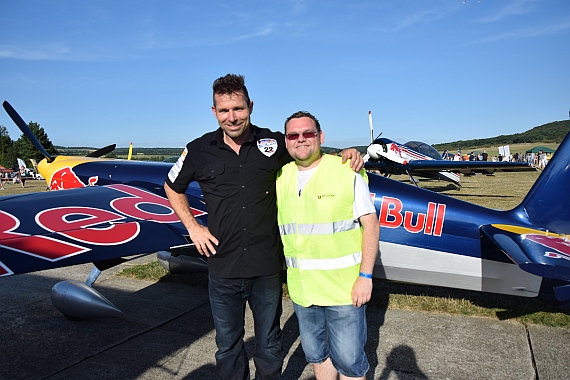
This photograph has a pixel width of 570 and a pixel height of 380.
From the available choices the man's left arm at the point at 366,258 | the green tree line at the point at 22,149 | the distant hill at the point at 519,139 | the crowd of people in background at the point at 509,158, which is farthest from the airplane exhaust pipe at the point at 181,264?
the distant hill at the point at 519,139

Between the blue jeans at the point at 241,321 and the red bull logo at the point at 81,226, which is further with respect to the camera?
the red bull logo at the point at 81,226

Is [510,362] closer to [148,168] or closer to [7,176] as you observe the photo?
[148,168]

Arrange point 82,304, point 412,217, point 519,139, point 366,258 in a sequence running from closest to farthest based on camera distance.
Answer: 1. point 366,258
2. point 412,217
3. point 82,304
4. point 519,139

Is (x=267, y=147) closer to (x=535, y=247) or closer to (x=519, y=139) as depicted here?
(x=535, y=247)

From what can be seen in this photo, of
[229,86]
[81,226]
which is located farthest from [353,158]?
[81,226]

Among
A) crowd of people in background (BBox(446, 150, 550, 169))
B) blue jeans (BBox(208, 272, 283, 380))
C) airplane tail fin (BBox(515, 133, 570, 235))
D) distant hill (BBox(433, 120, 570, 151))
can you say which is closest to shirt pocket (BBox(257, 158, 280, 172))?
blue jeans (BBox(208, 272, 283, 380))

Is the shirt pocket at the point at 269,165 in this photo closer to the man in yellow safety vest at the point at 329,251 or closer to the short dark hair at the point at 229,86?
the man in yellow safety vest at the point at 329,251

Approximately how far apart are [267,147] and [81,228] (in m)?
2.18

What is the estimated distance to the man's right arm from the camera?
2311 millimetres

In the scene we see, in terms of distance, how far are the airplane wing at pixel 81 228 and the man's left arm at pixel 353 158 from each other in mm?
1994

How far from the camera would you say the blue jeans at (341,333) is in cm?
202

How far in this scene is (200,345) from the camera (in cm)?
367

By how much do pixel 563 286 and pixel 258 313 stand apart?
2.52m

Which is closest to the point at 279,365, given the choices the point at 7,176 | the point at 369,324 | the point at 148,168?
the point at 369,324
